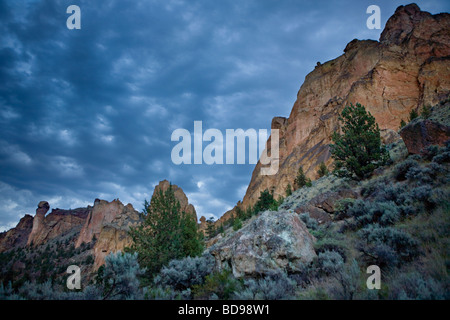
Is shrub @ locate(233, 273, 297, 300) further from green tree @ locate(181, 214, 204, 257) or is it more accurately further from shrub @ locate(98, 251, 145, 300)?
green tree @ locate(181, 214, 204, 257)

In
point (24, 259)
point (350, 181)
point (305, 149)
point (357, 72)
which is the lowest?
point (24, 259)

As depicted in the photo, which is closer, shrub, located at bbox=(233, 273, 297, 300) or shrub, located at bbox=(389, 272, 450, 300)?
shrub, located at bbox=(389, 272, 450, 300)

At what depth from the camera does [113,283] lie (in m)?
3.66

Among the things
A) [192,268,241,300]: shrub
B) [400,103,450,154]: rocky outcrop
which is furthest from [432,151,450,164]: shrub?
[192,268,241,300]: shrub

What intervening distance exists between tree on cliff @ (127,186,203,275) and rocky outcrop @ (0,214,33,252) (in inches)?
5406

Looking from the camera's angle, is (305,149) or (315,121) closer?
(305,149)

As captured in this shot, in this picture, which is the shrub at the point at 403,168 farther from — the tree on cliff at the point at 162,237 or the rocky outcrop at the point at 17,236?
the rocky outcrop at the point at 17,236

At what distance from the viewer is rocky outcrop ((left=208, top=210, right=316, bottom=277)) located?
15.9 ft

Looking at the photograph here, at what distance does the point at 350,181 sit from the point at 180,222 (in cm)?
1269

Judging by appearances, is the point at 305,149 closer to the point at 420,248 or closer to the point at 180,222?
the point at 180,222

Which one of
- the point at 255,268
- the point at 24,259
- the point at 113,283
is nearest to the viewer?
the point at 113,283

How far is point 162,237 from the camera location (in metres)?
12.2

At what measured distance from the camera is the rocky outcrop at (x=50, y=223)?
98375 millimetres
